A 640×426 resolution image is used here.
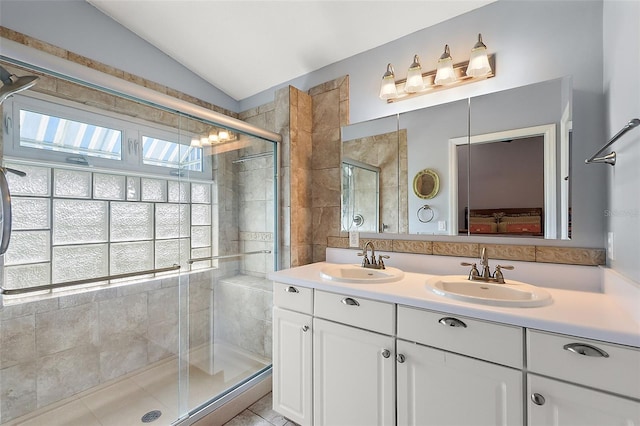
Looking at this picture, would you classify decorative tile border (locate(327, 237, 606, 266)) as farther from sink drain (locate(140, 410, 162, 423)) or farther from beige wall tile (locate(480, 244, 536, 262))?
sink drain (locate(140, 410, 162, 423))

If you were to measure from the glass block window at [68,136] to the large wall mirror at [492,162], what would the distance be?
202 cm

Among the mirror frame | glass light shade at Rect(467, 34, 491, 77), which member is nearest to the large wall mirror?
the mirror frame

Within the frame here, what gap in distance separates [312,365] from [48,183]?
1.97 m

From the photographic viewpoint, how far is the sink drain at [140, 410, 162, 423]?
1730mm

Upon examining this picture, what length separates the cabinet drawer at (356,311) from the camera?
126cm

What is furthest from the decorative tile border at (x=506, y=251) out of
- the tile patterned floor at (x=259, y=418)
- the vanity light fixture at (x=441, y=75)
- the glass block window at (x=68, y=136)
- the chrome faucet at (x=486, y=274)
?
the glass block window at (x=68, y=136)

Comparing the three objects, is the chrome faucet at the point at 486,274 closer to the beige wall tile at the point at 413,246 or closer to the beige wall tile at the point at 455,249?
the beige wall tile at the point at 455,249

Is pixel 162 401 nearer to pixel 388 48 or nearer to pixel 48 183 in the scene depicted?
pixel 48 183

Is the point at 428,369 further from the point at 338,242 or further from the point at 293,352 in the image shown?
the point at 338,242

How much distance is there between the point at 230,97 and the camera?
114 inches

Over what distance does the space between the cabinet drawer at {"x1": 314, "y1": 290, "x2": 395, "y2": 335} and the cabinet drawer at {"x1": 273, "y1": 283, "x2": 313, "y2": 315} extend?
0.05 m

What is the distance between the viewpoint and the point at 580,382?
0.88 m

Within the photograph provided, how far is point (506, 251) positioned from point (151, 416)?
7.65 feet

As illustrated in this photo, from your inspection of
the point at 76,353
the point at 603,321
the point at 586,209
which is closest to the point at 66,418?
the point at 76,353
